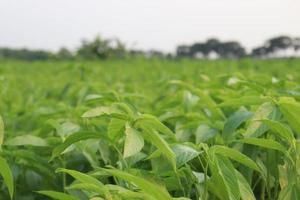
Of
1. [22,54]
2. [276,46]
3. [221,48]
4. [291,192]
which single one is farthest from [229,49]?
[291,192]

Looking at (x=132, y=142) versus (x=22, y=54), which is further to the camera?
(x=22, y=54)

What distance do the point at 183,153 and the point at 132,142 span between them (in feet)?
0.32

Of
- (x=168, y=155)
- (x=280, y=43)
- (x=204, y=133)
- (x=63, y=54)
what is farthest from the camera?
(x=63, y=54)

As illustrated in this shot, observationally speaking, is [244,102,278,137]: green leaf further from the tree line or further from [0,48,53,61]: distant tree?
[0,48,53,61]: distant tree

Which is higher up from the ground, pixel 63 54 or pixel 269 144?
pixel 269 144

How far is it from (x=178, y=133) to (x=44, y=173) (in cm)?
37

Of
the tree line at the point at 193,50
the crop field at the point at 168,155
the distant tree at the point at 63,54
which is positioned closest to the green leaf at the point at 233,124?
the crop field at the point at 168,155

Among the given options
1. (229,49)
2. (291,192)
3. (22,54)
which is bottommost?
(22,54)

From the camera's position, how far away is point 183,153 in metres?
0.91

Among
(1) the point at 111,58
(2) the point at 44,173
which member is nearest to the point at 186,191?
(2) the point at 44,173

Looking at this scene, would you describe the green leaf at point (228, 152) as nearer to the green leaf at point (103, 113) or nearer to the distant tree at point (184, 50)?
the green leaf at point (103, 113)

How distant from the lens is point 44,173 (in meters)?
1.29

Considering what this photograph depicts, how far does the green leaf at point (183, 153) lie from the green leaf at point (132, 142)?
0.24ft

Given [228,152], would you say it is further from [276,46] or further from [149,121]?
[276,46]
